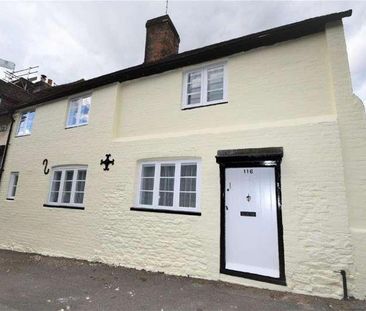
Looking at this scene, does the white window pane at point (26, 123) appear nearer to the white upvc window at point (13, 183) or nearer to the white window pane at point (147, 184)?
the white upvc window at point (13, 183)

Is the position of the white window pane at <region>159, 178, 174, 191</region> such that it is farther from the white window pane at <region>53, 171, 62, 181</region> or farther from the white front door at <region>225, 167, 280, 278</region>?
the white window pane at <region>53, 171, 62, 181</region>

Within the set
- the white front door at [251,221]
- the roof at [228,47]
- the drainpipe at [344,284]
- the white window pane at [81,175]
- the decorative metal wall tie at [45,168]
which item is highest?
the roof at [228,47]

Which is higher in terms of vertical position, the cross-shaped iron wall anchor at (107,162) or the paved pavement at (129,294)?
the cross-shaped iron wall anchor at (107,162)

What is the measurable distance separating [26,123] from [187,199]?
28.6 ft

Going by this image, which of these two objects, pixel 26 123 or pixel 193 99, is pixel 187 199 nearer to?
pixel 193 99

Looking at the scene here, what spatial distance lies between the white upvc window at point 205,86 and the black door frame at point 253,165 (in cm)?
166

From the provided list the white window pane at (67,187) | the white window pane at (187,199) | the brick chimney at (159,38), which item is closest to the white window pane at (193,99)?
the white window pane at (187,199)

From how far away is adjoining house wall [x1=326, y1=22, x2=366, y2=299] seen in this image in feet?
14.9

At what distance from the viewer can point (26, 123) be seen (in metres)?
11.0

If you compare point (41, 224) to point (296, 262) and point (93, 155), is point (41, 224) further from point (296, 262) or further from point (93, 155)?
point (296, 262)

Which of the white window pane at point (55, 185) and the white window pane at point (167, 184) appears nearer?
the white window pane at point (167, 184)

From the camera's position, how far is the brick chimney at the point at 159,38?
9938 millimetres

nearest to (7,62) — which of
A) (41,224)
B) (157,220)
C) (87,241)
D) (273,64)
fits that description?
(41,224)

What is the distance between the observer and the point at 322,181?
499 centimetres
